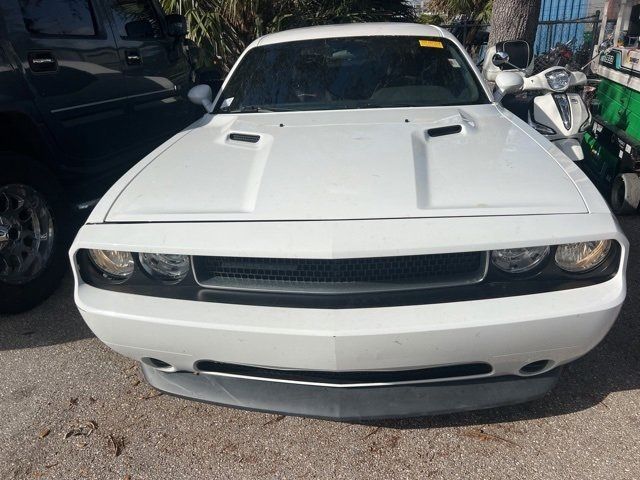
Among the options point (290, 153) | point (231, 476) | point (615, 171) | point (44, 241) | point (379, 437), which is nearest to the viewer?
point (231, 476)

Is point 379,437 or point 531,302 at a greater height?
point 531,302

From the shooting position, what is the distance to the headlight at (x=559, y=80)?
4.37 meters

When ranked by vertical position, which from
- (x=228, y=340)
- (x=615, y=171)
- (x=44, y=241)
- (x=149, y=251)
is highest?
(x=149, y=251)

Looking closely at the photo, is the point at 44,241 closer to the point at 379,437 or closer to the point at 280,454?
the point at 280,454

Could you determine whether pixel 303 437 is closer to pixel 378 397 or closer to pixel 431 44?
pixel 378 397

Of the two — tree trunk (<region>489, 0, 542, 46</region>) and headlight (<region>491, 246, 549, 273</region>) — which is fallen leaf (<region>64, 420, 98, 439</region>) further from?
tree trunk (<region>489, 0, 542, 46</region>)

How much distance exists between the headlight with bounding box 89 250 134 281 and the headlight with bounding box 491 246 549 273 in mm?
1370

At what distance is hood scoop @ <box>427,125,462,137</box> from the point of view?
106 inches

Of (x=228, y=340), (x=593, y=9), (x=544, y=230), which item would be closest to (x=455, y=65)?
(x=544, y=230)

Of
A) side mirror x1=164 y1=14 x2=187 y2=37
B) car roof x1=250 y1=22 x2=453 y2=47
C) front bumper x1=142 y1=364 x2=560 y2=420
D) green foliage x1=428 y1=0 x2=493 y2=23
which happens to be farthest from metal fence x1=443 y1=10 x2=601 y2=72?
front bumper x1=142 y1=364 x2=560 y2=420

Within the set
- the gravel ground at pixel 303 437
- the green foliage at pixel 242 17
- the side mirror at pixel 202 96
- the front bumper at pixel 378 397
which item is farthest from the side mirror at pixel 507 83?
the green foliage at pixel 242 17

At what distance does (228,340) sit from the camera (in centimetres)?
189

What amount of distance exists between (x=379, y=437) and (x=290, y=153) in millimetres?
1289

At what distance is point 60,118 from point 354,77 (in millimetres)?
1883
